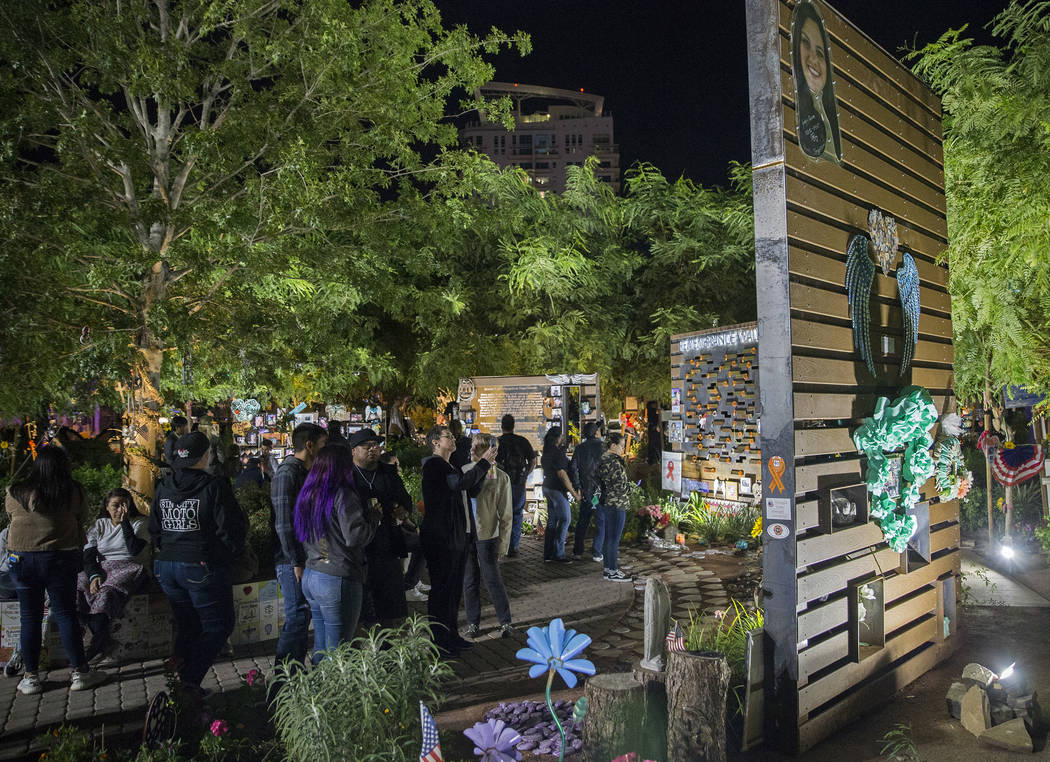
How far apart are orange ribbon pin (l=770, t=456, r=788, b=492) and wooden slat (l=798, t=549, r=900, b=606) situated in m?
0.56

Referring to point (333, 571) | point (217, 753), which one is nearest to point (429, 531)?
point (333, 571)

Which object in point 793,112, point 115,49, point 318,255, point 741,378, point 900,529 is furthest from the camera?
point 741,378

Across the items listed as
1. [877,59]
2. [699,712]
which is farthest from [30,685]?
A: [877,59]

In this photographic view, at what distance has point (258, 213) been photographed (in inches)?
365

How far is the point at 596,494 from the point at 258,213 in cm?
560

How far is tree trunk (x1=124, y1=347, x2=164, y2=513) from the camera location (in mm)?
9273

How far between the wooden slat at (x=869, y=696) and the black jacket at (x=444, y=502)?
2980mm

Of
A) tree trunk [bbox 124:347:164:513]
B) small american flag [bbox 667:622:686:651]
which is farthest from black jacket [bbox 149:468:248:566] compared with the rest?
tree trunk [bbox 124:347:164:513]

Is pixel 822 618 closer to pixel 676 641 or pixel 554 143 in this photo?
pixel 676 641

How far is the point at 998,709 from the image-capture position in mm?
4559

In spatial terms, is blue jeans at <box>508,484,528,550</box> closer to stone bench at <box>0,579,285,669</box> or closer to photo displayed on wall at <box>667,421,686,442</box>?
stone bench at <box>0,579,285,669</box>

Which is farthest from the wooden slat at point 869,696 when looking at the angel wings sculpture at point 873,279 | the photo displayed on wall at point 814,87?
the photo displayed on wall at point 814,87

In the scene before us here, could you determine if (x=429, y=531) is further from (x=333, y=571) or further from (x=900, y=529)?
(x=900, y=529)

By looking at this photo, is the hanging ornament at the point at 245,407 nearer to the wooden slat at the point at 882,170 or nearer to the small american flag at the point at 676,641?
the small american flag at the point at 676,641
